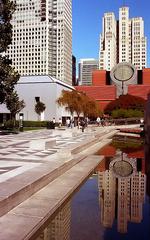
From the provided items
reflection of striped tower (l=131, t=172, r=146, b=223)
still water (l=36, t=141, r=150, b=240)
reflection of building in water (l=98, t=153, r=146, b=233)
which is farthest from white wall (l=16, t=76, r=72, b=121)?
reflection of striped tower (l=131, t=172, r=146, b=223)

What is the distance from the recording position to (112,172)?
404 inches

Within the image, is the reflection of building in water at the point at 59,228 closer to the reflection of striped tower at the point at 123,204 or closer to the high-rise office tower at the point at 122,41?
the reflection of striped tower at the point at 123,204

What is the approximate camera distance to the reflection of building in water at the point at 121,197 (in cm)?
595

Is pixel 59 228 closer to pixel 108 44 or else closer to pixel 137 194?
pixel 137 194

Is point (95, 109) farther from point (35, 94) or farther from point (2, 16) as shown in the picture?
point (2, 16)

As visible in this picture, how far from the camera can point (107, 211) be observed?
20.8 feet

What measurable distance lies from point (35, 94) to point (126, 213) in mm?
→ 58129

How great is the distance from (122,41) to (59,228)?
152m

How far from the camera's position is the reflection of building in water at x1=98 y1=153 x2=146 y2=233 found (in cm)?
595

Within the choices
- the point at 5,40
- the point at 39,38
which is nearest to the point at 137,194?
the point at 5,40

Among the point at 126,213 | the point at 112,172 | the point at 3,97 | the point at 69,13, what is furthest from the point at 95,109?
the point at 69,13

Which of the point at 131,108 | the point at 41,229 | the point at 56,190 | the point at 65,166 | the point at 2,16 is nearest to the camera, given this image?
the point at 41,229

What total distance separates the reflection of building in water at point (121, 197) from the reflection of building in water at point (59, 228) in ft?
2.08

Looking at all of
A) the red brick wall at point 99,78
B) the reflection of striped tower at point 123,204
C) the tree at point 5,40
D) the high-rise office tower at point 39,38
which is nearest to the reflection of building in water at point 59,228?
the reflection of striped tower at point 123,204
